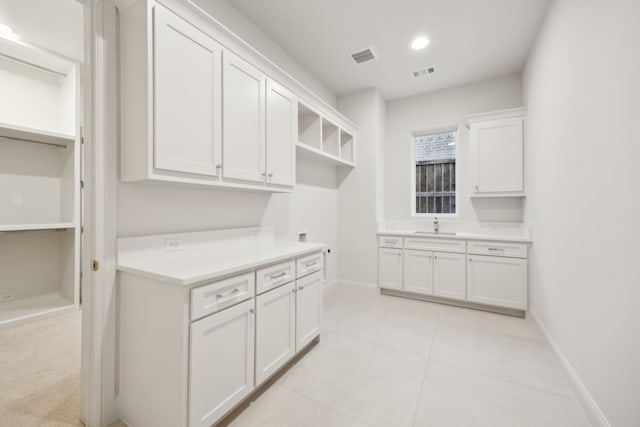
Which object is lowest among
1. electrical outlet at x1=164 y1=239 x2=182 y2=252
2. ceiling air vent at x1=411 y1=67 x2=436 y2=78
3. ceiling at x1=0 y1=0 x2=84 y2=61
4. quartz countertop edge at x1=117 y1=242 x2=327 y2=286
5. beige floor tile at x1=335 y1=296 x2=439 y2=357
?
beige floor tile at x1=335 y1=296 x2=439 y2=357

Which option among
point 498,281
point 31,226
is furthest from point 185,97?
point 498,281

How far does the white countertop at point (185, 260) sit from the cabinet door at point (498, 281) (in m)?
2.33

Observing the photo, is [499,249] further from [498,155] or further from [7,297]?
[7,297]

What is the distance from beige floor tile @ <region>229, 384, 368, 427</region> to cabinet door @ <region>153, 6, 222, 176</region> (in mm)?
1496

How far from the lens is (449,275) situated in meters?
3.42

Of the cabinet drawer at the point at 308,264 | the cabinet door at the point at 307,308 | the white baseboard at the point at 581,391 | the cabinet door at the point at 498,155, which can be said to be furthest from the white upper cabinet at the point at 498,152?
the cabinet door at the point at 307,308

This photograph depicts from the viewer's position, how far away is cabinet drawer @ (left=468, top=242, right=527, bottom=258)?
304 centimetres

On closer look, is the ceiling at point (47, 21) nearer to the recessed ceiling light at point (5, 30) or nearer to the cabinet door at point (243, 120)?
the recessed ceiling light at point (5, 30)

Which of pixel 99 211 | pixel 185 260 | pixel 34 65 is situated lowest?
pixel 185 260

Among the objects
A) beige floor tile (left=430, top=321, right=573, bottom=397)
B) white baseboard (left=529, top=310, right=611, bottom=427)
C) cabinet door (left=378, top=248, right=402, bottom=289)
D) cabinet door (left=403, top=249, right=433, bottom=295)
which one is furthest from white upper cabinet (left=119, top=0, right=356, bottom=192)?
white baseboard (left=529, top=310, right=611, bottom=427)

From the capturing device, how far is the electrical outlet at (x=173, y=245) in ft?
5.70

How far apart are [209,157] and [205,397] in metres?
1.36

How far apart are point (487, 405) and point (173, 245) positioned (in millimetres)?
2266

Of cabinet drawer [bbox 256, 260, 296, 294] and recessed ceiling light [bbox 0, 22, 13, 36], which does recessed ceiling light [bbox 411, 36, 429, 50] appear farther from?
recessed ceiling light [bbox 0, 22, 13, 36]
